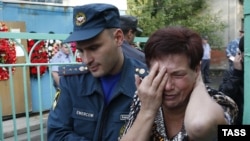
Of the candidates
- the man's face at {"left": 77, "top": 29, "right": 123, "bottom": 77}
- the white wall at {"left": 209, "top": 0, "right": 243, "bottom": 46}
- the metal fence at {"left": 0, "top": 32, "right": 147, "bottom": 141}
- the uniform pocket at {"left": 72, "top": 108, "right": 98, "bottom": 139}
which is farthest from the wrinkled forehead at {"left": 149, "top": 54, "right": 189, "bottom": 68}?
the white wall at {"left": 209, "top": 0, "right": 243, "bottom": 46}

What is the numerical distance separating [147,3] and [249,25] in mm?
14051

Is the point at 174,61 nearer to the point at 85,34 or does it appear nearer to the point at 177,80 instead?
the point at 177,80

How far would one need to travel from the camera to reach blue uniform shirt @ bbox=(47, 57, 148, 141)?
1698 millimetres

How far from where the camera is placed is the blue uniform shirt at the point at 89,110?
1.70 metres

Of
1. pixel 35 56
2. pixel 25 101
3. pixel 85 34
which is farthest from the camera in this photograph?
pixel 35 56

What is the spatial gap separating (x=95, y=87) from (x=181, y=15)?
1440cm

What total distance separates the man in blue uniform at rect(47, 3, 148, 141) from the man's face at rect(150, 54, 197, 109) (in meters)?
0.39

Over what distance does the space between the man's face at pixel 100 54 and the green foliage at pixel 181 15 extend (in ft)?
42.8

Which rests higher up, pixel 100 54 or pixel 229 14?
pixel 229 14

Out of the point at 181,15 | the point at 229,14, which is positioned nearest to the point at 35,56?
the point at 181,15

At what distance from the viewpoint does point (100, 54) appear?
169cm

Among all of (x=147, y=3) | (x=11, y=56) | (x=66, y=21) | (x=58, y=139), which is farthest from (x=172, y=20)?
(x=58, y=139)

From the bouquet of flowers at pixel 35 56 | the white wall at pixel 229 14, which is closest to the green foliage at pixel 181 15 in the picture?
the white wall at pixel 229 14

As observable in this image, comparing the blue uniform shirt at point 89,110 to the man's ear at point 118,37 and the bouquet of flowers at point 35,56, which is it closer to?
the man's ear at point 118,37
